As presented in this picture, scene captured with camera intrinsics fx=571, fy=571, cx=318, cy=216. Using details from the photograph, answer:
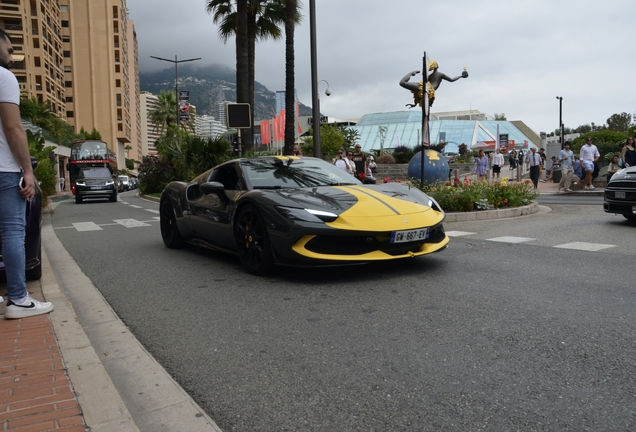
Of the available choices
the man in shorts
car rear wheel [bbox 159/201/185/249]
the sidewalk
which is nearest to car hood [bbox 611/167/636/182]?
car rear wheel [bbox 159/201/185/249]

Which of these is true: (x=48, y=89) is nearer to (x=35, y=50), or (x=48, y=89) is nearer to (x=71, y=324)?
(x=35, y=50)

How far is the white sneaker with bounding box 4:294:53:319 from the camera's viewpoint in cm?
404

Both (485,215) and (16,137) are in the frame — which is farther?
(485,215)

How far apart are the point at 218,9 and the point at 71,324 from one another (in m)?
24.7

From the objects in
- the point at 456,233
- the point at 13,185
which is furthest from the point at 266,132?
the point at 13,185

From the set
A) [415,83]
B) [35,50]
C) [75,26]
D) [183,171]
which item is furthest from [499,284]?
[75,26]

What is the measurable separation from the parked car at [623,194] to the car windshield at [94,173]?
23.8 m

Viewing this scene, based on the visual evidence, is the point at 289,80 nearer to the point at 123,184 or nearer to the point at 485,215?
the point at 485,215

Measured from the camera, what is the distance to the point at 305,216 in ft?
16.7

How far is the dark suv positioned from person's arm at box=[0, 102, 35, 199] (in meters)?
24.1

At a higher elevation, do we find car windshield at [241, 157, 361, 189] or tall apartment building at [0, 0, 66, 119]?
tall apartment building at [0, 0, 66, 119]

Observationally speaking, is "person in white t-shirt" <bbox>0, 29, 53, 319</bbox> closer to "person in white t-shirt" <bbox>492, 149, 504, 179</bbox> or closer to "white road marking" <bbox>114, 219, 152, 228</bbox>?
"white road marking" <bbox>114, 219, 152, 228</bbox>

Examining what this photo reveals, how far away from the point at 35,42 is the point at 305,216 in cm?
7814

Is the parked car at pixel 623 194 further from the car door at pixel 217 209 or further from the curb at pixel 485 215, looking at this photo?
the car door at pixel 217 209
